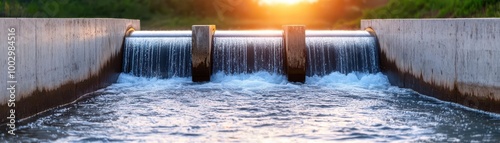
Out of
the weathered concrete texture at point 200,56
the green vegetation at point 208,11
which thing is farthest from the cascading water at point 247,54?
the green vegetation at point 208,11

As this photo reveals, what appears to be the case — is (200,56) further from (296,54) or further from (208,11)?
(208,11)

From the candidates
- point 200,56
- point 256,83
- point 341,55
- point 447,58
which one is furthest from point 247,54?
point 447,58

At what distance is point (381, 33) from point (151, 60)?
6.07 metres

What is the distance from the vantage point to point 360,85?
19.3 meters

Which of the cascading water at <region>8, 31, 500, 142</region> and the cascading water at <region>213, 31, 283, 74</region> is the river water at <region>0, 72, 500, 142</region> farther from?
the cascading water at <region>213, 31, 283, 74</region>

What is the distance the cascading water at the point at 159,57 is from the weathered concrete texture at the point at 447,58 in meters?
5.20

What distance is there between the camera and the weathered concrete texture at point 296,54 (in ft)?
65.1

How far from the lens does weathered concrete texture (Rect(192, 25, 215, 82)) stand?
1994 centimetres

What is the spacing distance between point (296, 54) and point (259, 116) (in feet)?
21.2

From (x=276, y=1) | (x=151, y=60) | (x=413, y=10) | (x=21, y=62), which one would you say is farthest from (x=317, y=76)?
(x=276, y=1)

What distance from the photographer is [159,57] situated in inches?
Result: 823

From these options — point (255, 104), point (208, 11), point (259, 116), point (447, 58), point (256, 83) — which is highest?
point (208, 11)

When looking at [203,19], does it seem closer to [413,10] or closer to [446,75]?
[413,10]

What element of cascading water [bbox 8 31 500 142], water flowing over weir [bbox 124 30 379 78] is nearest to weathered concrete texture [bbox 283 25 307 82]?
cascading water [bbox 8 31 500 142]
